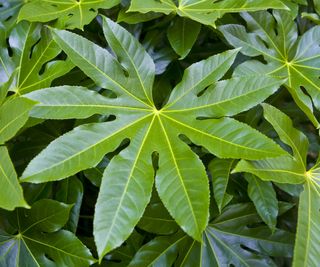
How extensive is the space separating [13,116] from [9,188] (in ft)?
0.39

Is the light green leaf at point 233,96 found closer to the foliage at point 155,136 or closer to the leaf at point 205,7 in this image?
the foliage at point 155,136

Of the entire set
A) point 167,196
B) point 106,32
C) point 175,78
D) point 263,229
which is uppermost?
point 106,32

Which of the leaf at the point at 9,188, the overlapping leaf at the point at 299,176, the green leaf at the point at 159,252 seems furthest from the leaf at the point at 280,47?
the leaf at the point at 9,188

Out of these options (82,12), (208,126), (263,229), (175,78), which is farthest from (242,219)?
(82,12)

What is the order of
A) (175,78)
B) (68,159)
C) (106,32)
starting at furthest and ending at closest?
Answer: (175,78)
(106,32)
(68,159)

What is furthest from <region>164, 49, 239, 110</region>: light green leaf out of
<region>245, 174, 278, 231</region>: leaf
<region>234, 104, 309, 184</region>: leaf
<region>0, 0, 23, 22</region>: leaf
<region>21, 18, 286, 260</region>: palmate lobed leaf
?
<region>0, 0, 23, 22</region>: leaf

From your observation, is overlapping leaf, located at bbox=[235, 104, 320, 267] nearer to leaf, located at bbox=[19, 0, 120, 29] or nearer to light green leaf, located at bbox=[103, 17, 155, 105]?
light green leaf, located at bbox=[103, 17, 155, 105]

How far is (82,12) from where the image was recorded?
3.22 feet

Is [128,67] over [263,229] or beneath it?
over

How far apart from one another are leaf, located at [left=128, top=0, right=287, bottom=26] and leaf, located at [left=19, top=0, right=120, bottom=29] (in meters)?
0.08

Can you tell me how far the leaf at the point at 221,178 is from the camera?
0.90m

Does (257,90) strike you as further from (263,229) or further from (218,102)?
(263,229)

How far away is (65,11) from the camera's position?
3.26ft

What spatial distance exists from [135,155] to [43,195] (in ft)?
0.86
